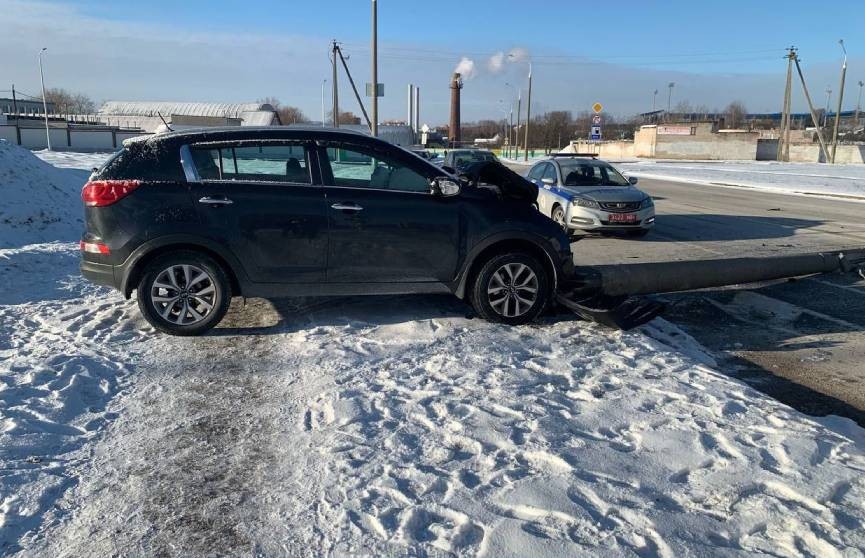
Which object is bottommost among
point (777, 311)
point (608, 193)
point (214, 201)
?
point (777, 311)

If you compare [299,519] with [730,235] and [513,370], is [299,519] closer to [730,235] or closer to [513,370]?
[513,370]

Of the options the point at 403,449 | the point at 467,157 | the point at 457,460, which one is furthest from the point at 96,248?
the point at 467,157

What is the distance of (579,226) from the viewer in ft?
41.6

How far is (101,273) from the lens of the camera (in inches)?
228

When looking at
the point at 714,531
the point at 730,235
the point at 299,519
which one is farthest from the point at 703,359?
the point at 730,235

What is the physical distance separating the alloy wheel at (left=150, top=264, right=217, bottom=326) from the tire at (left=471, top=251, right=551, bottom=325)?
2368 mm

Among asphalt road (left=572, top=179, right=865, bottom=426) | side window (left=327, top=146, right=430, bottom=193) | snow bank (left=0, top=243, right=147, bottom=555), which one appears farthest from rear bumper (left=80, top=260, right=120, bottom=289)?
asphalt road (left=572, top=179, right=865, bottom=426)

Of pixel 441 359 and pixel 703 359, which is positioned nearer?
pixel 441 359

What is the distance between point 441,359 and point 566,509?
219cm

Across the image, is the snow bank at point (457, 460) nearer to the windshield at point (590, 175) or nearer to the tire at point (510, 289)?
the tire at point (510, 289)

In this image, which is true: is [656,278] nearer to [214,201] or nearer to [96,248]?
[214,201]

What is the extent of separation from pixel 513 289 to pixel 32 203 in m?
9.74

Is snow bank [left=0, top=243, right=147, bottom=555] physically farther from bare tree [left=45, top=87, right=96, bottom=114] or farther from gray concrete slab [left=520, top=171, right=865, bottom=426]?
bare tree [left=45, top=87, right=96, bottom=114]

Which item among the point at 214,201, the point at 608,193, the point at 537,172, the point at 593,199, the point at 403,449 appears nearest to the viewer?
the point at 403,449
